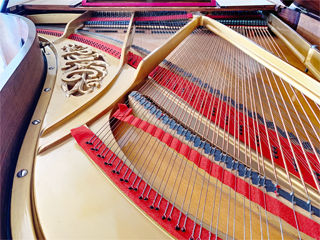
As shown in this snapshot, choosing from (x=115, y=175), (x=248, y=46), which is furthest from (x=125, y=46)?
(x=115, y=175)

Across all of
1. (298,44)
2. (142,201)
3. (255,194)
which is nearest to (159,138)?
(142,201)

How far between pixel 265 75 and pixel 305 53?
40 cm

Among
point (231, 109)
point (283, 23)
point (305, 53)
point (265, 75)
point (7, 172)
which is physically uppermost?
point (283, 23)

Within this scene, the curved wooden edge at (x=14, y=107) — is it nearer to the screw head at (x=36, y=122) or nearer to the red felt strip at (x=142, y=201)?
the screw head at (x=36, y=122)

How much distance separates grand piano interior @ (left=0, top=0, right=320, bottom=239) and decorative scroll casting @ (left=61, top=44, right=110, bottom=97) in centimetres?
1

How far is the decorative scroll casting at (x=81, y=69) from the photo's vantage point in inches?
66.2

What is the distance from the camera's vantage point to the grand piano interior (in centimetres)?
96

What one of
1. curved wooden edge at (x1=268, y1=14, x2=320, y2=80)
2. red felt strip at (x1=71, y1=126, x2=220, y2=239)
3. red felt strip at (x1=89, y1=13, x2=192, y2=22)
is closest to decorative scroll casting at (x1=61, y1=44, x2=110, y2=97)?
red felt strip at (x1=71, y1=126, x2=220, y2=239)

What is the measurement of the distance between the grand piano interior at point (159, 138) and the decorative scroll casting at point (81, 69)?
10 mm

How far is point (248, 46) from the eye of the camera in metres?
1.88

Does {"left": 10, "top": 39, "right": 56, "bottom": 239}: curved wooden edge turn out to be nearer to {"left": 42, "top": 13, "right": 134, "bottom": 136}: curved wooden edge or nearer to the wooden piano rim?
{"left": 42, "top": 13, "right": 134, "bottom": 136}: curved wooden edge

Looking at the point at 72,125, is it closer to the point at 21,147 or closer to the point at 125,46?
the point at 21,147

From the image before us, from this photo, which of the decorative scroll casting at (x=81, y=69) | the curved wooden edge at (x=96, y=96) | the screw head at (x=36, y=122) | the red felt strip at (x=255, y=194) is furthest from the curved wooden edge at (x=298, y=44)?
the screw head at (x=36, y=122)

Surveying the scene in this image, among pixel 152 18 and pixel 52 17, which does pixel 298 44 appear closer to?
pixel 152 18
